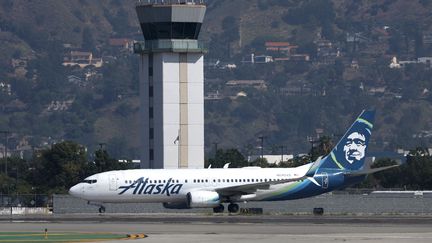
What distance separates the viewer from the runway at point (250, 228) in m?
74.7

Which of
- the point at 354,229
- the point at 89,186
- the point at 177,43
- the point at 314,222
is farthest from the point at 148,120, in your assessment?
the point at 354,229

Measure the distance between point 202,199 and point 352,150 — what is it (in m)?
14.1

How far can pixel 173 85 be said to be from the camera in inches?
6083

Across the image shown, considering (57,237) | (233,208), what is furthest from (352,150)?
(57,237)

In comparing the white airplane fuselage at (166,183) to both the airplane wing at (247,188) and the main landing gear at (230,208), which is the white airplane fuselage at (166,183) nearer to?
the airplane wing at (247,188)

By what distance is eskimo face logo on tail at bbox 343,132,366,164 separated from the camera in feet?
383

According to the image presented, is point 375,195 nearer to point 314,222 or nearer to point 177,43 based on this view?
point 314,222

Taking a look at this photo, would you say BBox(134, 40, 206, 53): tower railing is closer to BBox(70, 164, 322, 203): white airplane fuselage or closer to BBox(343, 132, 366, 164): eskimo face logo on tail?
BBox(70, 164, 322, 203): white airplane fuselage

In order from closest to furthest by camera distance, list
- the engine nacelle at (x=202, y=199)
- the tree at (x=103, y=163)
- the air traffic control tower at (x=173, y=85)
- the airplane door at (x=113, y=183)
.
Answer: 1. the engine nacelle at (x=202, y=199)
2. the airplane door at (x=113, y=183)
3. the air traffic control tower at (x=173, y=85)
4. the tree at (x=103, y=163)

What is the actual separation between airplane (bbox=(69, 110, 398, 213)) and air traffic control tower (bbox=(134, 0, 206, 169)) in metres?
37.2

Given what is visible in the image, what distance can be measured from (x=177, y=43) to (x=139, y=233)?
245 ft

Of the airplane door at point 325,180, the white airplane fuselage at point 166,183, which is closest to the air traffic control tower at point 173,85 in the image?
the white airplane fuselage at point 166,183

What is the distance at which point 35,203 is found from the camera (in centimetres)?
13762

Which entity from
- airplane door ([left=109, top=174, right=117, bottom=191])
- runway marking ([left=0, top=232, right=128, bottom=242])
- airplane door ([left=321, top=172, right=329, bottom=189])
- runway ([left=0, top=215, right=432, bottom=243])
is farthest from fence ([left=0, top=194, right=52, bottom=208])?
runway marking ([left=0, top=232, right=128, bottom=242])
